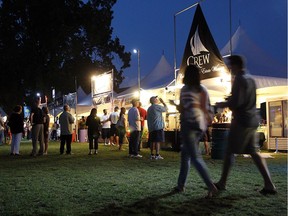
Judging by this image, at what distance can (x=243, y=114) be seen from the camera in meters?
5.29

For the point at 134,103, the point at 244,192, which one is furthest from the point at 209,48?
the point at 244,192

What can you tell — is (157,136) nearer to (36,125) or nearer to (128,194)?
(36,125)

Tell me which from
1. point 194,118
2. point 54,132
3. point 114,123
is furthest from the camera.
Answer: point 54,132

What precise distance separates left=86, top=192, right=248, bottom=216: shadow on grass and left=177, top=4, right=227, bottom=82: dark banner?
8000mm

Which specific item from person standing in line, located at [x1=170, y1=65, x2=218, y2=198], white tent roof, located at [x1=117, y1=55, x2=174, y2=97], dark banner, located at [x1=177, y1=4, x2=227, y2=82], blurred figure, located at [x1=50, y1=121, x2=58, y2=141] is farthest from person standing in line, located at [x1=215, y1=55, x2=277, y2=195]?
blurred figure, located at [x1=50, y1=121, x2=58, y2=141]

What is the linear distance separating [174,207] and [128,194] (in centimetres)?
115

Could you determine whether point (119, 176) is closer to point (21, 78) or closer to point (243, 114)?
point (243, 114)

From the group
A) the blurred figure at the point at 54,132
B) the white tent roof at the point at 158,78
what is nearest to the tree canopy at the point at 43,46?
the blurred figure at the point at 54,132

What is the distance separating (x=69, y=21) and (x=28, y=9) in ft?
14.7

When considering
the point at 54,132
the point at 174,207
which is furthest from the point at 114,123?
the point at 174,207

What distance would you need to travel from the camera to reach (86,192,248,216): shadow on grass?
458 centimetres

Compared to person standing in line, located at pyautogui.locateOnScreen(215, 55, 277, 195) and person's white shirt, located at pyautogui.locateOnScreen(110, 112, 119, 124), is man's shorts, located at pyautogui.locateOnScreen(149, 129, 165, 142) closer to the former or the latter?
person standing in line, located at pyautogui.locateOnScreen(215, 55, 277, 195)

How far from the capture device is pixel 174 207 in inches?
190

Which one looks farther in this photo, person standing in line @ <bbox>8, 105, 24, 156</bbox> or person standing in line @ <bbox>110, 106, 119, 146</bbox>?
person standing in line @ <bbox>110, 106, 119, 146</bbox>
